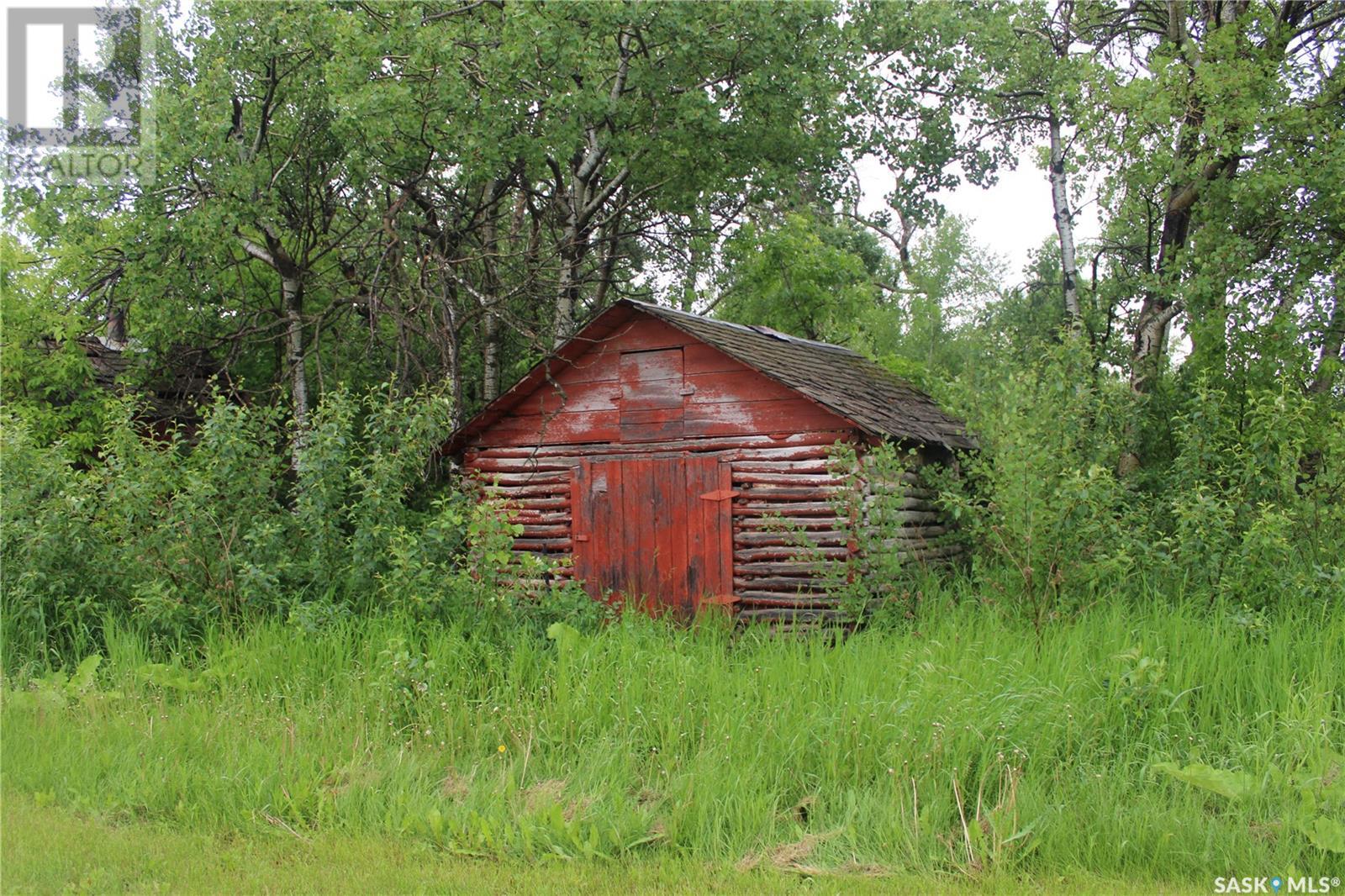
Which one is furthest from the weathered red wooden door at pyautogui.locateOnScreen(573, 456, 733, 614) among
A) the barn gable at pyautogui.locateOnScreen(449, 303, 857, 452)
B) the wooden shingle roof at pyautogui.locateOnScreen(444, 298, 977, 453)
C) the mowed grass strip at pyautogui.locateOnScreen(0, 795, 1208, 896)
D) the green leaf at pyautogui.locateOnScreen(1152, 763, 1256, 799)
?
the green leaf at pyautogui.locateOnScreen(1152, 763, 1256, 799)

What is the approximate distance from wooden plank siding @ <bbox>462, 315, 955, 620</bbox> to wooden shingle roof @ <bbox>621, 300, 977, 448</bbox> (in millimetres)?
213

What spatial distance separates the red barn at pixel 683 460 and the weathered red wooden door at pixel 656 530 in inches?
0.5

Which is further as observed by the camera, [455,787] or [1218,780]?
[455,787]

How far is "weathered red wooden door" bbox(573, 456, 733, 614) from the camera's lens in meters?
10.9

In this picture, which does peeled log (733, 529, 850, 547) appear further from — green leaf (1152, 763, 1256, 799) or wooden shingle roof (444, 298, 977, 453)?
green leaf (1152, 763, 1256, 799)

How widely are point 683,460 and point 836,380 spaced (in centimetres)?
238

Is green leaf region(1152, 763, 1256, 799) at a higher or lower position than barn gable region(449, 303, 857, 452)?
lower

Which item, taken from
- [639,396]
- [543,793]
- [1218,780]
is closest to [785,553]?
[639,396]

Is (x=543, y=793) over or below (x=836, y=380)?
below

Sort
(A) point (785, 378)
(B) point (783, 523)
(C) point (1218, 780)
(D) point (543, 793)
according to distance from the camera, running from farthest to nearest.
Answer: (A) point (785, 378) < (B) point (783, 523) < (D) point (543, 793) < (C) point (1218, 780)

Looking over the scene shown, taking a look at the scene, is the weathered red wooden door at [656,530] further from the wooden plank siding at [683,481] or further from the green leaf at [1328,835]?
the green leaf at [1328,835]

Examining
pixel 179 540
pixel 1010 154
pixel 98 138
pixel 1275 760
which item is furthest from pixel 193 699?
pixel 1010 154

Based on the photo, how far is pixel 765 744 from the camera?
590 cm

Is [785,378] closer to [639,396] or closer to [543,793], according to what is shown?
[639,396]
